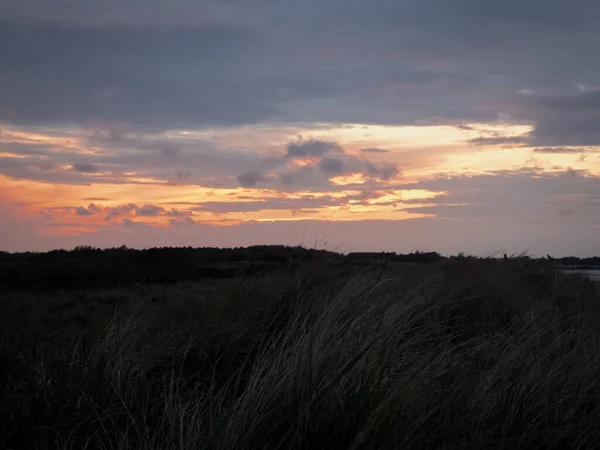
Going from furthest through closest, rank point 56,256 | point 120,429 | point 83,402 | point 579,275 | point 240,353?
point 56,256
point 579,275
point 240,353
point 83,402
point 120,429

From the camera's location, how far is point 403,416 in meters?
4.12

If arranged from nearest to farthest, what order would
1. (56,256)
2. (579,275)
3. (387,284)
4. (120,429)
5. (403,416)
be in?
(403,416) < (120,429) < (387,284) < (579,275) < (56,256)

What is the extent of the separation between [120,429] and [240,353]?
2922 millimetres

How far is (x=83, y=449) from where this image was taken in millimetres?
3969

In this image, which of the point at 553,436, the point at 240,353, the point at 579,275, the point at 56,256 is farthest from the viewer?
the point at 56,256

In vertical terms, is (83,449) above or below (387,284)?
below

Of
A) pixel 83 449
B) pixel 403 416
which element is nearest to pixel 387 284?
pixel 403 416

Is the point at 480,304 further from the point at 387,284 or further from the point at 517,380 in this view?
the point at 517,380

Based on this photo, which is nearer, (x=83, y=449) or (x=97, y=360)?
(x=83, y=449)

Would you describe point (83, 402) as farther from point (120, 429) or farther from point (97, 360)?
point (97, 360)

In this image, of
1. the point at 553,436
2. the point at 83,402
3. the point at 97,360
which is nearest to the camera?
the point at 553,436

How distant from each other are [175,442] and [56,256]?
35.1 meters

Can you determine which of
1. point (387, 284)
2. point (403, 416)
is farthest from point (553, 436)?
point (387, 284)

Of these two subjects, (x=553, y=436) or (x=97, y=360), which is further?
(x=97, y=360)
